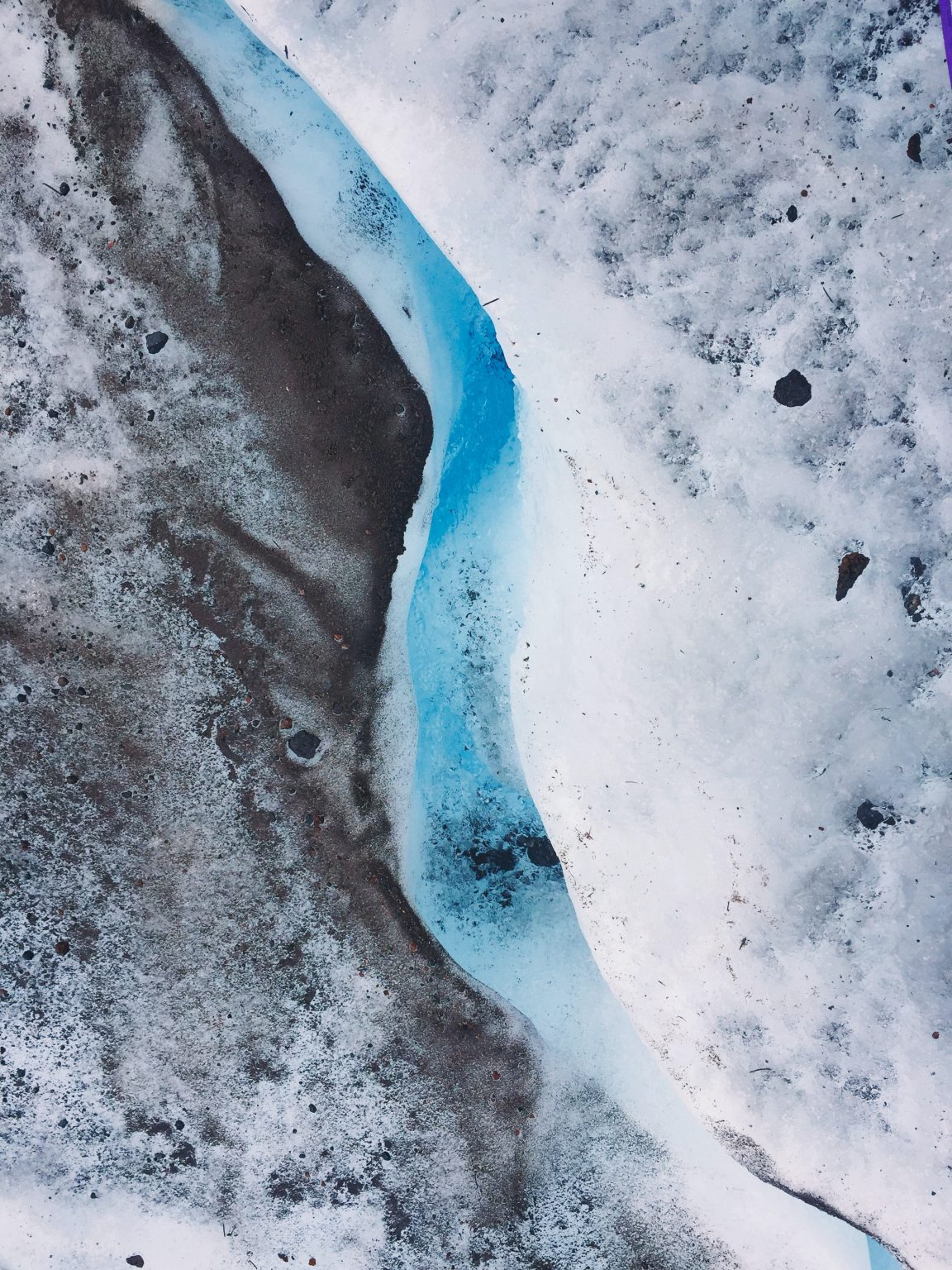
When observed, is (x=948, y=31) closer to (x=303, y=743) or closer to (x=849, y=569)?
(x=849, y=569)

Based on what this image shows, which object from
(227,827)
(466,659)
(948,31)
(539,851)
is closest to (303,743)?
(227,827)

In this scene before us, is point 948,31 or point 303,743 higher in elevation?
A: point 948,31

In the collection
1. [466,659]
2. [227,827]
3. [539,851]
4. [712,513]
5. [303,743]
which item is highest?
[712,513]

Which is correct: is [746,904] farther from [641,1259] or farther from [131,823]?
[131,823]

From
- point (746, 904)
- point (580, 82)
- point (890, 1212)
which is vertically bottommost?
point (890, 1212)

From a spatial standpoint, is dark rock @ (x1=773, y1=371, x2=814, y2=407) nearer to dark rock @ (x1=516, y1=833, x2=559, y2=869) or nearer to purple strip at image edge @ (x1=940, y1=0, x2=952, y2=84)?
purple strip at image edge @ (x1=940, y1=0, x2=952, y2=84)

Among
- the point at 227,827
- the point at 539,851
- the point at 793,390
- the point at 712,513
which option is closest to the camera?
the point at 793,390

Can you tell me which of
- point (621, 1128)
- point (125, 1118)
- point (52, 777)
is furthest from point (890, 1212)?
point (52, 777)
